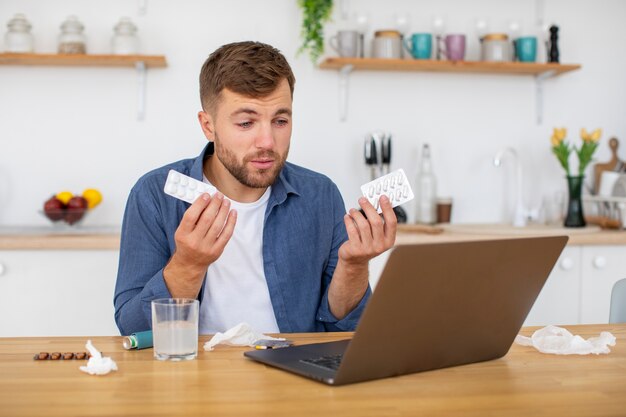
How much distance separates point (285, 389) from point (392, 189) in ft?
1.63

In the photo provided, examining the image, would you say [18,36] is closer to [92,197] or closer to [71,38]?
[71,38]

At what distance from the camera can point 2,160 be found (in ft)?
10.8

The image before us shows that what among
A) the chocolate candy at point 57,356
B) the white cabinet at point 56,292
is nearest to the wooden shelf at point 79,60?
the white cabinet at point 56,292

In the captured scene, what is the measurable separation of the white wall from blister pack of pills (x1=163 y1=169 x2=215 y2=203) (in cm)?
190

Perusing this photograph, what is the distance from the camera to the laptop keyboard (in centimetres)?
121

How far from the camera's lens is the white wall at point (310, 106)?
3307 mm

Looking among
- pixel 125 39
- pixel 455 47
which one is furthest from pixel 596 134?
pixel 125 39

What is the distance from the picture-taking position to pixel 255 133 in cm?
179

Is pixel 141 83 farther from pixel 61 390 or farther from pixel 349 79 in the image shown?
pixel 61 390

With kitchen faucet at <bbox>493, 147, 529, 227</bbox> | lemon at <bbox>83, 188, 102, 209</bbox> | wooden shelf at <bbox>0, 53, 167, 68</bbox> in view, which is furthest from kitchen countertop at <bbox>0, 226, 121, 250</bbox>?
kitchen faucet at <bbox>493, 147, 529, 227</bbox>

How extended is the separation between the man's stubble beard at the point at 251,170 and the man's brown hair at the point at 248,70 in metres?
0.13

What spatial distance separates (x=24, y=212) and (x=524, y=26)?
88.1 inches

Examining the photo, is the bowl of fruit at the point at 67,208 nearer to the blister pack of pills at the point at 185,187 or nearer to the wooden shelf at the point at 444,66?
the wooden shelf at the point at 444,66

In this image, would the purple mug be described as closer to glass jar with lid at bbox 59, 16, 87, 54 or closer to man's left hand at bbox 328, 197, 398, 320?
glass jar with lid at bbox 59, 16, 87, 54
